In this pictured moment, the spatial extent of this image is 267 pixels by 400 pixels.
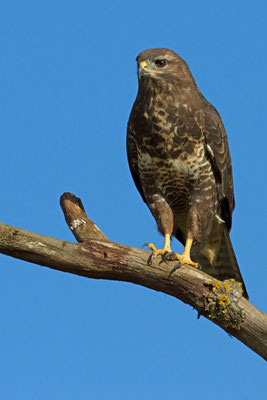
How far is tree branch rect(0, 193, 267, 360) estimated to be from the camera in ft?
19.1

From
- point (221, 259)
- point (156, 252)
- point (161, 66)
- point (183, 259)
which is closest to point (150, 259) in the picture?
point (156, 252)

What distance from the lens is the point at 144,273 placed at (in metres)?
6.08

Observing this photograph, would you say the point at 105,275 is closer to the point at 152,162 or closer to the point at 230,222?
the point at 152,162

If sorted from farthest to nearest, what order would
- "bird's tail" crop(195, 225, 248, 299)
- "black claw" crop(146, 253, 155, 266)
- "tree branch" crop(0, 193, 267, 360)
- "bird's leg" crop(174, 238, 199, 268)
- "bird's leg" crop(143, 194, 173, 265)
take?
"bird's tail" crop(195, 225, 248, 299)
"bird's leg" crop(143, 194, 173, 265)
"bird's leg" crop(174, 238, 199, 268)
"black claw" crop(146, 253, 155, 266)
"tree branch" crop(0, 193, 267, 360)

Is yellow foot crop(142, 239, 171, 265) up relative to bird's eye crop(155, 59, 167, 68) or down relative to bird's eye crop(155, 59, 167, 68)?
down

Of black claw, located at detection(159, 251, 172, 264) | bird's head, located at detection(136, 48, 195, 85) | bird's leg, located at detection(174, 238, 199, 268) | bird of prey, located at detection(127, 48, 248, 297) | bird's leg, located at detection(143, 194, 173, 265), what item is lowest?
black claw, located at detection(159, 251, 172, 264)

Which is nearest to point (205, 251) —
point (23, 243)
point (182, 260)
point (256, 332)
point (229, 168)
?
point (229, 168)

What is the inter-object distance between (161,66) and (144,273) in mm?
2487

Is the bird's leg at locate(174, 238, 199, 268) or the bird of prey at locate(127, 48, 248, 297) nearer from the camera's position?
the bird's leg at locate(174, 238, 199, 268)

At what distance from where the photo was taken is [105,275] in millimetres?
6047

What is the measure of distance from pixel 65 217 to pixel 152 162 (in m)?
1.14

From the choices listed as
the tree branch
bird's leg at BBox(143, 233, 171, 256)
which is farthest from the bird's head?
the tree branch

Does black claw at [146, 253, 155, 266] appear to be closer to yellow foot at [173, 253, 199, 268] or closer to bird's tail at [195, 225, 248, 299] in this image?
yellow foot at [173, 253, 199, 268]

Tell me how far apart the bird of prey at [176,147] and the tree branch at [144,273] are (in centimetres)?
79
